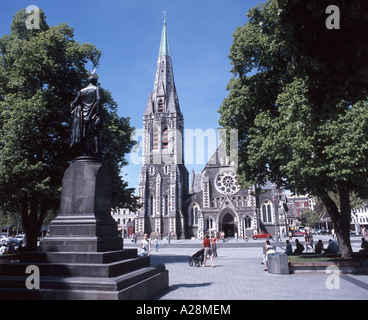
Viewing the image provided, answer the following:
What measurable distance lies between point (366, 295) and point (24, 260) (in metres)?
9.04

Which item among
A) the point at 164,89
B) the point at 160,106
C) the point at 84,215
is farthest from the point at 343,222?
the point at 164,89

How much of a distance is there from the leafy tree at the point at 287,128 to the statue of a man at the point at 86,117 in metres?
5.27

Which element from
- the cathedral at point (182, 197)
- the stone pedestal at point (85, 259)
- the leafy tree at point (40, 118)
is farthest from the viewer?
the cathedral at point (182, 197)

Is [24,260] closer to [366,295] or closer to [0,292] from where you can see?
[0,292]

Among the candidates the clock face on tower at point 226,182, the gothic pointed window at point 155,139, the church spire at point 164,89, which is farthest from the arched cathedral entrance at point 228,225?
the church spire at point 164,89

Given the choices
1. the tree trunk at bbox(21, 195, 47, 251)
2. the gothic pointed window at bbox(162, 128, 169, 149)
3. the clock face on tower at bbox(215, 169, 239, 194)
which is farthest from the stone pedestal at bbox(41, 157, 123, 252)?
the gothic pointed window at bbox(162, 128, 169, 149)

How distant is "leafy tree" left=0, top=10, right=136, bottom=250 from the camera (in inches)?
568

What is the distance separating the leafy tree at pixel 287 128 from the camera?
11000 mm

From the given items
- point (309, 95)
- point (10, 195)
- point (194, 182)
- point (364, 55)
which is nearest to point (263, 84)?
point (309, 95)

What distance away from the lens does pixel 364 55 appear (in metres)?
5.55

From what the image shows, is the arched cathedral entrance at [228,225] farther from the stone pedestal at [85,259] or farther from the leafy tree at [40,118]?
the stone pedestal at [85,259]

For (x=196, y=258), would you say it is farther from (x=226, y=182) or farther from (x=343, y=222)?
(x=226, y=182)

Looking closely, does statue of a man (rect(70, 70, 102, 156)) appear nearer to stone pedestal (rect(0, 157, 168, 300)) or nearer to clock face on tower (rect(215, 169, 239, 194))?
stone pedestal (rect(0, 157, 168, 300))

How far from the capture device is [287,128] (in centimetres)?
1230
